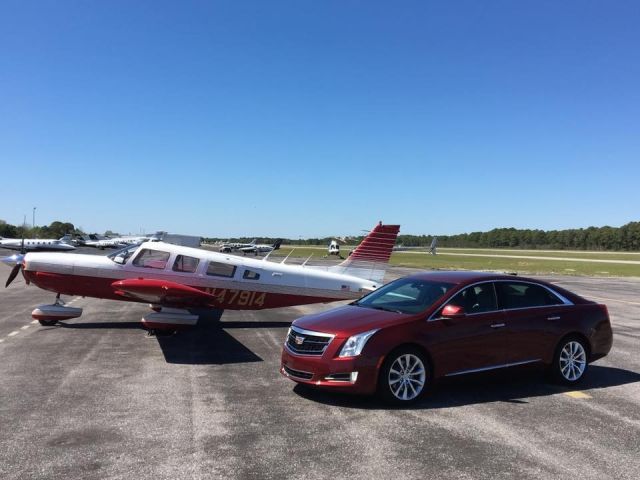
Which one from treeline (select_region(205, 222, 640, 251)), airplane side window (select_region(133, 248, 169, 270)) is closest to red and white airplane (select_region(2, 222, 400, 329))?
Result: airplane side window (select_region(133, 248, 169, 270))

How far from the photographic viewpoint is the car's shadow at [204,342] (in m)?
8.80

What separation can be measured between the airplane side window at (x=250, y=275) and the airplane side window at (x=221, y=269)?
275 mm

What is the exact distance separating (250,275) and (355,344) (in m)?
7.06

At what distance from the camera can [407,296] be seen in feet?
23.2

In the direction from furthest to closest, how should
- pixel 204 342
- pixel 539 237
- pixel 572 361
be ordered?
pixel 539 237
pixel 204 342
pixel 572 361

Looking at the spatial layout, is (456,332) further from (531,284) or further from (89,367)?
(89,367)

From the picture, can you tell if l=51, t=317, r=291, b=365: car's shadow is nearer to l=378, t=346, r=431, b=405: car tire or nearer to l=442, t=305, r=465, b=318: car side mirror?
l=378, t=346, r=431, b=405: car tire

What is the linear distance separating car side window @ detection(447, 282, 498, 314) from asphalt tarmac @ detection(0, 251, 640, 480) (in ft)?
2.88

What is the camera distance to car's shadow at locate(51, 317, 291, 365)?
8.80m

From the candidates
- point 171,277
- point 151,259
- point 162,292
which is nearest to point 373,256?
point 171,277

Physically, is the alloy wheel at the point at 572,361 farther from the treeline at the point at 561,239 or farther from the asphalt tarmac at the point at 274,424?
the treeline at the point at 561,239

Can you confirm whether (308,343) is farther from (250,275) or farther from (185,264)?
(185,264)

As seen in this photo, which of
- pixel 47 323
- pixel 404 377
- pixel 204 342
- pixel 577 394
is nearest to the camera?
pixel 404 377

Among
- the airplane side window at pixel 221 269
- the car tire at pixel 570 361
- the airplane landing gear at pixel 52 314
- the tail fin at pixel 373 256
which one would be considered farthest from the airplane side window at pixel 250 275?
the car tire at pixel 570 361
